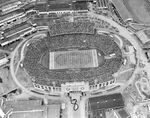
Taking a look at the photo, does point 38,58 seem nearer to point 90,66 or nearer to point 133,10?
point 90,66

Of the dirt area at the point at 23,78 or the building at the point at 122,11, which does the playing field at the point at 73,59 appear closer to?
the dirt area at the point at 23,78

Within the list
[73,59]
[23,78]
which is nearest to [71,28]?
[73,59]

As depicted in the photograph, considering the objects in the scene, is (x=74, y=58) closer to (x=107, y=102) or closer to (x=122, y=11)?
(x=107, y=102)

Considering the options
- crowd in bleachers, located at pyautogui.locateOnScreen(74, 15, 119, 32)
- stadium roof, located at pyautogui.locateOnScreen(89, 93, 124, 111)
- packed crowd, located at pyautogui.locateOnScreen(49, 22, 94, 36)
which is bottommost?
stadium roof, located at pyautogui.locateOnScreen(89, 93, 124, 111)

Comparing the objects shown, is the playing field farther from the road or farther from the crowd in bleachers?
the crowd in bleachers

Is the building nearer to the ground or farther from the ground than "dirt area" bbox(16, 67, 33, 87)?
farther from the ground

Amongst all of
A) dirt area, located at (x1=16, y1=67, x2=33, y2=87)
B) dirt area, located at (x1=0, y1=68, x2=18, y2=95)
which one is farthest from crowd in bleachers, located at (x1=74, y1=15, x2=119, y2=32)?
dirt area, located at (x1=0, y1=68, x2=18, y2=95)

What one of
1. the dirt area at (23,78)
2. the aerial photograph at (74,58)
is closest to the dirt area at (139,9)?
the aerial photograph at (74,58)
